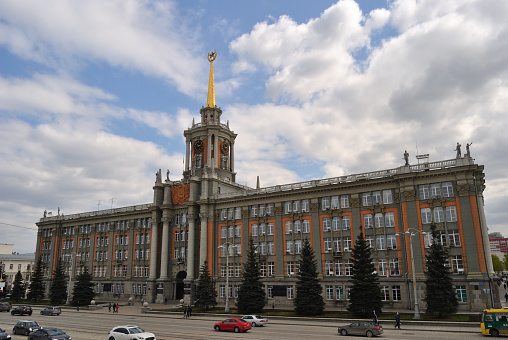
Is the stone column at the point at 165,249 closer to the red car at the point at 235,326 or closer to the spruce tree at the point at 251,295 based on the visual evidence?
the spruce tree at the point at 251,295

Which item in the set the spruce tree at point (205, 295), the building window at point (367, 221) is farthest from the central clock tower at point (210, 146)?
the building window at point (367, 221)

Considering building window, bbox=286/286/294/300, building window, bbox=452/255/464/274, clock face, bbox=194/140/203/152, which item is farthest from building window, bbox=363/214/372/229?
clock face, bbox=194/140/203/152

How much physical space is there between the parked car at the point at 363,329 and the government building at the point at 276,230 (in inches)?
521

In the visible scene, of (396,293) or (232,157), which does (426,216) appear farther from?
(232,157)

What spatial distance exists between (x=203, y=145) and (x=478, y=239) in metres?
56.6

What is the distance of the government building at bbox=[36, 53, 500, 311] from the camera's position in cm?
5047

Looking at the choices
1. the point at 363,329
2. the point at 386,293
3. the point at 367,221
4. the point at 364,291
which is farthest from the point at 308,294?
the point at 363,329

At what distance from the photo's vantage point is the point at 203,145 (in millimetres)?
87312

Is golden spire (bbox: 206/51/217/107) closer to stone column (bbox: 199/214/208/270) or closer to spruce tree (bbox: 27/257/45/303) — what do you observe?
stone column (bbox: 199/214/208/270)

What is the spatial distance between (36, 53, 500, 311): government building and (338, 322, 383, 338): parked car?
521 inches

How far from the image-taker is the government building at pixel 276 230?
50469 millimetres

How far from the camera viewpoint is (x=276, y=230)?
2537 inches

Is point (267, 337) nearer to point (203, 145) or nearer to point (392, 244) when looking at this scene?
point (392, 244)

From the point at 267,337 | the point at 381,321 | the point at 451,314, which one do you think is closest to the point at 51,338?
the point at 267,337
